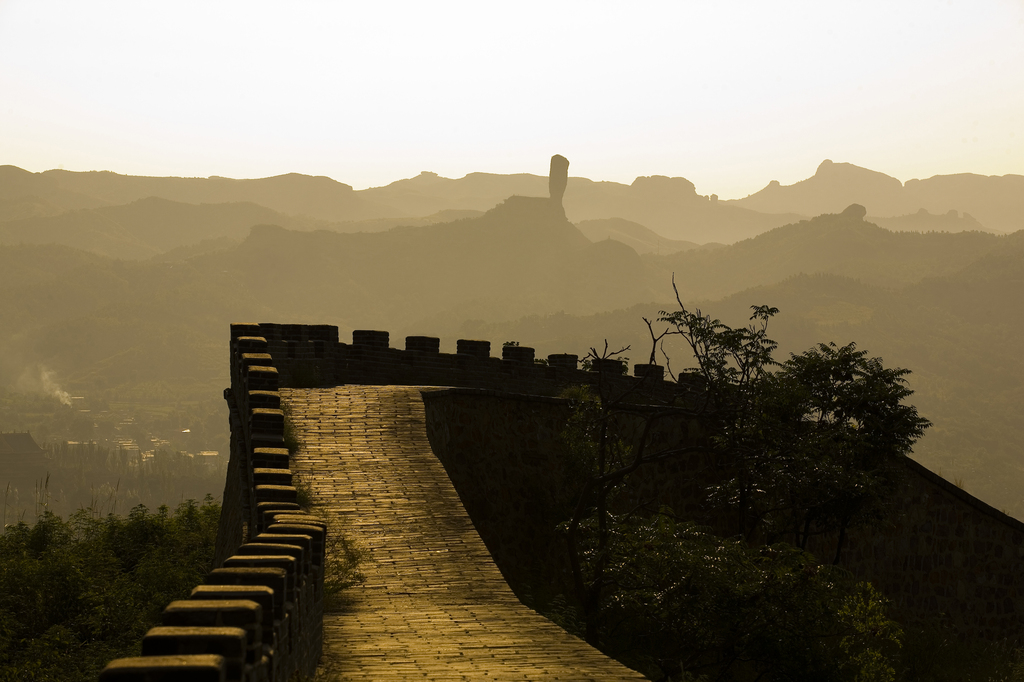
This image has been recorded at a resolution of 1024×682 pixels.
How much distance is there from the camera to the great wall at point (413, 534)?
19.7ft

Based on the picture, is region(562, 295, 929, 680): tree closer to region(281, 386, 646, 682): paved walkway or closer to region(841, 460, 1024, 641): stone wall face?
region(841, 460, 1024, 641): stone wall face

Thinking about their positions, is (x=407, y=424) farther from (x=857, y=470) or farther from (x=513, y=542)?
(x=857, y=470)

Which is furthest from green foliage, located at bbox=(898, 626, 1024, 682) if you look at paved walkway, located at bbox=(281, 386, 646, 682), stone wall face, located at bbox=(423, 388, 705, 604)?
paved walkway, located at bbox=(281, 386, 646, 682)

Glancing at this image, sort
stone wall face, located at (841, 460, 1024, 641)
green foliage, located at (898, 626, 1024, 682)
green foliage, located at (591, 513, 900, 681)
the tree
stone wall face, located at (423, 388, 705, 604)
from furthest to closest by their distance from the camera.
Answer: stone wall face, located at (841, 460, 1024, 641) < green foliage, located at (898, 626, 1024, 682) < stone wall face, located at (423, 388, 705, 604) < the tree < green foliage, located at (591, 513, 900, 681)

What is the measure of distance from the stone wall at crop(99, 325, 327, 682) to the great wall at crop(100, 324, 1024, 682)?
0.04ft

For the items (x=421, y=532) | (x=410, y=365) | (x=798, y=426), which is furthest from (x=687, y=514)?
(x=421, y=532)

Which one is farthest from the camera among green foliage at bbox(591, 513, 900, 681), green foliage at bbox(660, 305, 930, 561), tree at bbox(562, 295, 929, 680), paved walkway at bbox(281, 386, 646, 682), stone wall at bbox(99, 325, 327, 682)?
green foliage at bbox(660, 305, 930, 561)

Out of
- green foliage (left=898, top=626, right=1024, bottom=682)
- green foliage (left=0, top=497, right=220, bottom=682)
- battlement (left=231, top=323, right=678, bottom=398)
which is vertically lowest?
green foliage (left=0, top=497, right=220, bottom=682)

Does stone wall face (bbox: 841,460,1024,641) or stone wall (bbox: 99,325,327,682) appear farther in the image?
stone wall face (bbox: 841,460,1024,641)

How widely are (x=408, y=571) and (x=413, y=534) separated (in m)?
0.91

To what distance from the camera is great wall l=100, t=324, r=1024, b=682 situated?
5.99 m

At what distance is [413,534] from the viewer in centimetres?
1104

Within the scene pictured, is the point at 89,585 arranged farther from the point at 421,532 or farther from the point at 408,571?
the point at 408,571

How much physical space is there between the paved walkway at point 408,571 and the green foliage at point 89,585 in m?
7.53
